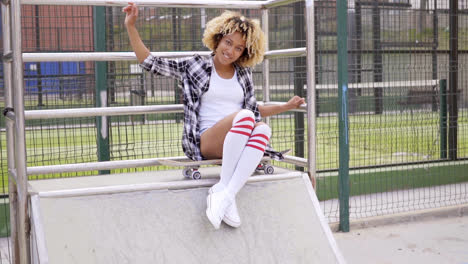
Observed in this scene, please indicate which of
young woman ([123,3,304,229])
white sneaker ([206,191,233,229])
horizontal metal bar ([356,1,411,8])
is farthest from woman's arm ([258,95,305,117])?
horizontal metal bar ([356,1,411,8])

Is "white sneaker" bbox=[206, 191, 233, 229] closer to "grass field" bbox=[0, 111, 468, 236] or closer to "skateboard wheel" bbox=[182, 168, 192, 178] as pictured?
"skateboard wheel" bbox=[182, 168, 192, 178]

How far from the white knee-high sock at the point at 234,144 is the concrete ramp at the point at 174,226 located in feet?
0.37

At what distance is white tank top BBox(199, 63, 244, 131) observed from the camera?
298 centimetres

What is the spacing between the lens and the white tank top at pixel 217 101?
298 cm

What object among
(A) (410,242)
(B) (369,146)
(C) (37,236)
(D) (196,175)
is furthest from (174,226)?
(B) (369,146)

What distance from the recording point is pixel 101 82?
13.0 feet

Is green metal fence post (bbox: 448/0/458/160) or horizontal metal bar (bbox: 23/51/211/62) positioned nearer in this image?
horizontal metal bar (bbox: 23/51/211/62)

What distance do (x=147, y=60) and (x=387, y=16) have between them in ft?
10.4

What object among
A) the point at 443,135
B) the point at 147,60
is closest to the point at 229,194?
the point at 147,60

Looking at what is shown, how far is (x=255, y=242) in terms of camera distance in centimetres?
269

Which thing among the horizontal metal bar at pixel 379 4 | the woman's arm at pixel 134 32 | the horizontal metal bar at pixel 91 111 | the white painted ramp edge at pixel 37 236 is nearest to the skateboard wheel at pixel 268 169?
the horizontal metal bar at pixel 91 111

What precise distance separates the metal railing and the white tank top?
0.19 m

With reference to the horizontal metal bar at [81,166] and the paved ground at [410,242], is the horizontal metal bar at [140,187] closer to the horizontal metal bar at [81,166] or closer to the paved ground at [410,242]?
the horizontal metal bar at [81,166]

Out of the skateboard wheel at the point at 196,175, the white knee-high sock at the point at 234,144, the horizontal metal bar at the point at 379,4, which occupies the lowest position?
the skateboard wheel at the point at 196,175
